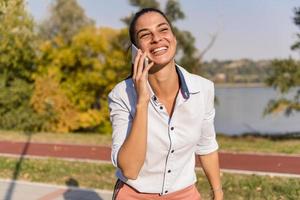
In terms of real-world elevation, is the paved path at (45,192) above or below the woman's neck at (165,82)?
below

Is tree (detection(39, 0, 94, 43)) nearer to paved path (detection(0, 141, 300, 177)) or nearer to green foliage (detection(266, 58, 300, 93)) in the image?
green foliage (detection(266, 58, 300, 93))

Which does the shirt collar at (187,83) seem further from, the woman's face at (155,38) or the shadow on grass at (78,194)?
the shadow on grass at (78,194)

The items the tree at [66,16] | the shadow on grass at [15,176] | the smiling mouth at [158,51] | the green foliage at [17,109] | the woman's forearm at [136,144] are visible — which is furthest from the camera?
the tree at [66,16]

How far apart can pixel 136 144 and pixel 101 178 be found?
224 inches

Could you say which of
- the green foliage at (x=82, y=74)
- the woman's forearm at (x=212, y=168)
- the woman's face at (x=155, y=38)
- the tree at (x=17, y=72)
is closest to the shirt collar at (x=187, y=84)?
the woman's face at (x=155, y=38)

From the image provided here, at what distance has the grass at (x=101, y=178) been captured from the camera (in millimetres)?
6139

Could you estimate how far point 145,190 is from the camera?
1.93 metres

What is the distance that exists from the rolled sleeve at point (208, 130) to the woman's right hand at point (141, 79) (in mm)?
392

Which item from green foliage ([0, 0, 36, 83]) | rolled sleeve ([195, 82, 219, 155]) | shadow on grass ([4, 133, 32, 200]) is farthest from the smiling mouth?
green foliage ([0, 0, 36, 83])

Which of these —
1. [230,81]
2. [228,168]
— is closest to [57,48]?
[228,168]

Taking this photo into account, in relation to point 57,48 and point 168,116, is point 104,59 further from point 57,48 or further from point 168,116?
point 168,116

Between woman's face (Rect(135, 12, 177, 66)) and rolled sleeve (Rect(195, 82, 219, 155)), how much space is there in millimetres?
291

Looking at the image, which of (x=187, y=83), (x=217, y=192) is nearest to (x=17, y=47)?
(x=217, y=192)

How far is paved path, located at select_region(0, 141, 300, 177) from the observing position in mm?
8031
